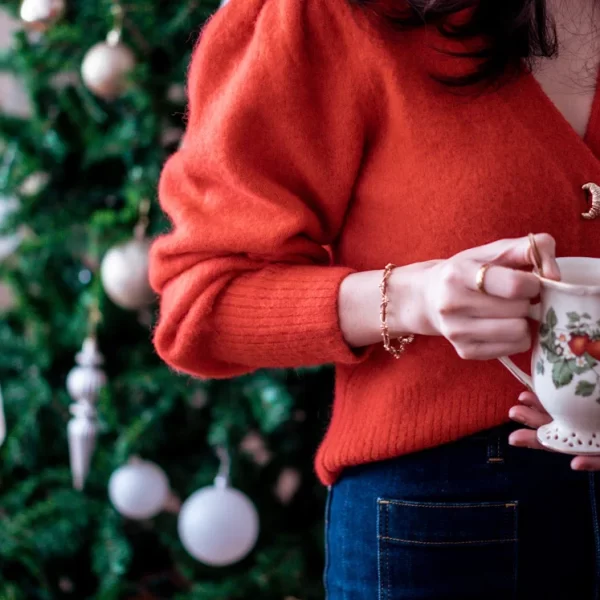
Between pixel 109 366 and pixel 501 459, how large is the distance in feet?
4.16

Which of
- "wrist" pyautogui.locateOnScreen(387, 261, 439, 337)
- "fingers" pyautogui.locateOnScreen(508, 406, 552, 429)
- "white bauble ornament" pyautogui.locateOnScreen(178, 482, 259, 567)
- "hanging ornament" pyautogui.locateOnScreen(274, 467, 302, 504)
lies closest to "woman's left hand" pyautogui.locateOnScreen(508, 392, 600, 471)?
"fingers" pyautogui.locateOnScreen(508, 406, 552, 429)

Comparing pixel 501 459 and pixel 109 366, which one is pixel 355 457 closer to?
pixel 501 459

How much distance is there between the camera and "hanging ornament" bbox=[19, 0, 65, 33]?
1535 mm

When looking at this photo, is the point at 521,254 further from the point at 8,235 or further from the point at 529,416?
the point at 8,235

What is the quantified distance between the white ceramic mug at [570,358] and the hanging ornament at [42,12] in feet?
4.01

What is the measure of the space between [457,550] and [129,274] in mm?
943

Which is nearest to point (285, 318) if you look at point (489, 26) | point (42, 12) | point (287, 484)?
point (489, 26)

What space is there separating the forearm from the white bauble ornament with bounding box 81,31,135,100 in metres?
0.94

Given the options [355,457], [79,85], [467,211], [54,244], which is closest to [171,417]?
[54,244]

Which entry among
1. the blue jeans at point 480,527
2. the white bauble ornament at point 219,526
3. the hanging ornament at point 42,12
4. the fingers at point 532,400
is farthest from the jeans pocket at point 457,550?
the hanging ornament at point 42,12

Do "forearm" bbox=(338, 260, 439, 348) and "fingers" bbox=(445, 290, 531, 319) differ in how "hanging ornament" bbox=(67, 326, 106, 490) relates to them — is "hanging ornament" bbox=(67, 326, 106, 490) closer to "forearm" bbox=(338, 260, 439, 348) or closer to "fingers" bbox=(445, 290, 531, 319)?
"forearm" bbox=(338, 260, 439, 348)

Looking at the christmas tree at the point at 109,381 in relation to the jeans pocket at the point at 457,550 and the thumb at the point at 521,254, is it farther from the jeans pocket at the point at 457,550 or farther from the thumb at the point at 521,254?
the thumb at the point at 521,254

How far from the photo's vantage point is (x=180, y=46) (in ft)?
5.44

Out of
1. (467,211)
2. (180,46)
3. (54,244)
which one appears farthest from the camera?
(54,244)
